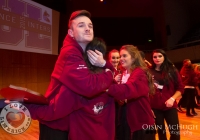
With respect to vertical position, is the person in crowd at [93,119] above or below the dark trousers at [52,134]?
above

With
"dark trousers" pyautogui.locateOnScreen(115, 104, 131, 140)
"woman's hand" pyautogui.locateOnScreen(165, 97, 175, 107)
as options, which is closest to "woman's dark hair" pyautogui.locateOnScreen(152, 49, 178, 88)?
"woman's hand" pyautogui.locateOnScreen(165, 97, 175, 107)

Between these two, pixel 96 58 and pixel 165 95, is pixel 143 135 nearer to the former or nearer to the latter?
pixel 165 95

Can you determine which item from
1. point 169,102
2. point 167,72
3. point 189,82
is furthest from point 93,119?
point 189,82

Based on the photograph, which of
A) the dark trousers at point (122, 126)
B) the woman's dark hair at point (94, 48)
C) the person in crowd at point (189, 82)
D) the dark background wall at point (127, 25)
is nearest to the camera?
the woman's dark hair at point (94, 48)

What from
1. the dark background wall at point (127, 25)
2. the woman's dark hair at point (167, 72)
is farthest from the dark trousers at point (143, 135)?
the dark background wall at point (127, 25)

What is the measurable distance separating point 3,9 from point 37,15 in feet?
2.97

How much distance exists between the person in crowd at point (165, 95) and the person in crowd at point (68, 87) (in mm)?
1171

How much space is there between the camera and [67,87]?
0.90 metres

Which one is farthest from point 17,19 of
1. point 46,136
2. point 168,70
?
point 46,136

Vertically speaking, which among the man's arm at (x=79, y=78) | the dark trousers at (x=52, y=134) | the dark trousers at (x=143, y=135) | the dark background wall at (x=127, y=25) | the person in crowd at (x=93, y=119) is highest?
the dark background wall at (x=127, y=25)

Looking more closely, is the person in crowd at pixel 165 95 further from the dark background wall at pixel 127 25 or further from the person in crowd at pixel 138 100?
the dark background wall at pixel 127 25

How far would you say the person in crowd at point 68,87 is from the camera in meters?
0.85

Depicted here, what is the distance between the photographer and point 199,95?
527 centimetres

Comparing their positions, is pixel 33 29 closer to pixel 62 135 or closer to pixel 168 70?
pixel 168 70
